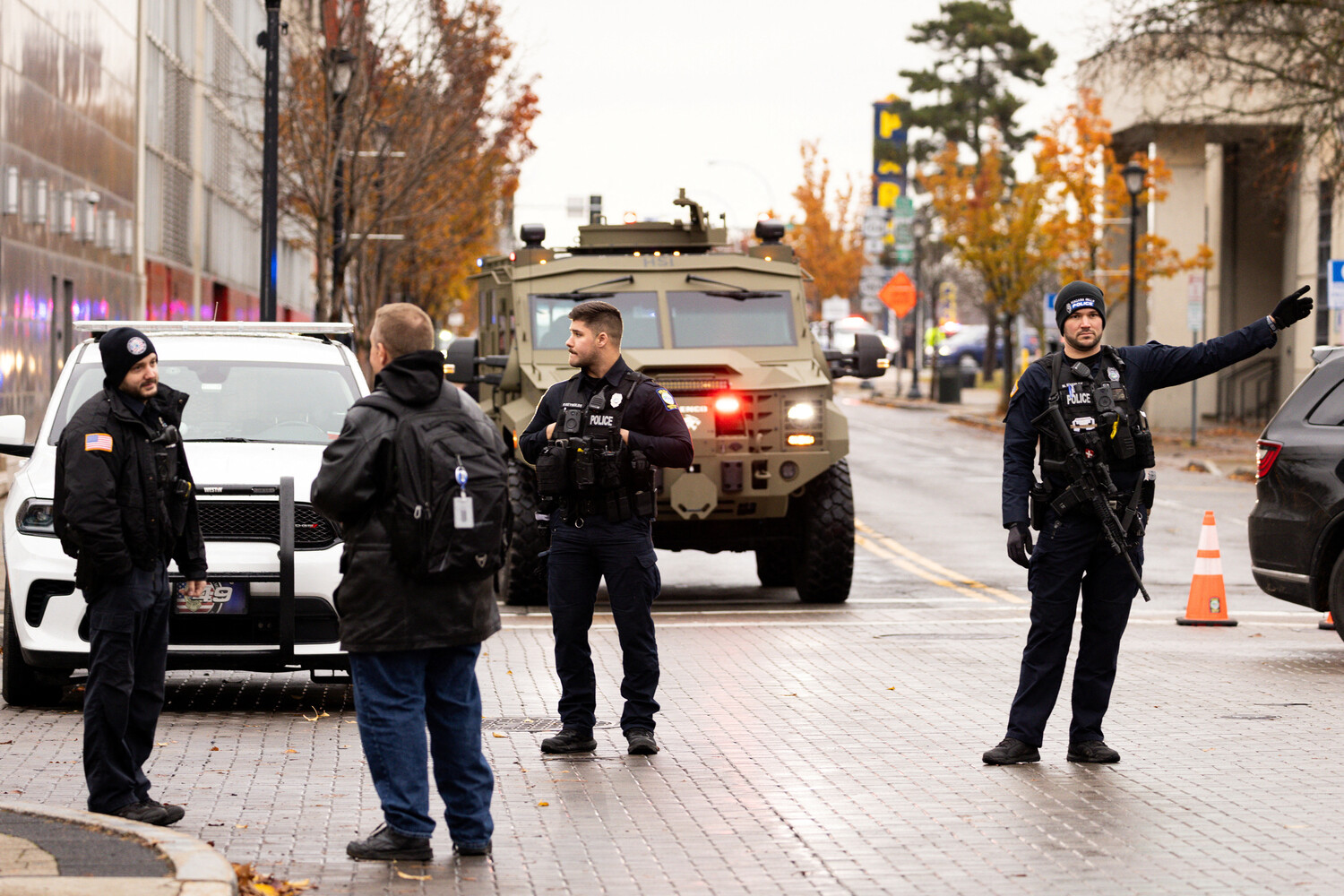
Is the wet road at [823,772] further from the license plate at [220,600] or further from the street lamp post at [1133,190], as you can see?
the street lamp post at [1133,190]

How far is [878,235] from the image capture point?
59219 millimetres


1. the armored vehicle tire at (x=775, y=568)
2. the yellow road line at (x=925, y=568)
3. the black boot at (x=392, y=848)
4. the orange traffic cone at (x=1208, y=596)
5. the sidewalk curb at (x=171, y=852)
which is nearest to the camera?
the sidewalk curb at (x=171, y=852)

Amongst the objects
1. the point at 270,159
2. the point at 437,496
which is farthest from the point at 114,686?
the point at 270,159

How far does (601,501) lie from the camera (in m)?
9.02

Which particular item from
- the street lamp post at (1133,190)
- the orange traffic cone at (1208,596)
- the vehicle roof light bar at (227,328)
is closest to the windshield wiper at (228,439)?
the vehicle roof light bar at (227,328)

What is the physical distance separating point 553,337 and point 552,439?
7.18 meters

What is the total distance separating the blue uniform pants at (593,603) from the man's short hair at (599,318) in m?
0.85

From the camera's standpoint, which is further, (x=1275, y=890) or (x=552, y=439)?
(x=552, y=439)

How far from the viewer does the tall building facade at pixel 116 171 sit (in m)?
26.4

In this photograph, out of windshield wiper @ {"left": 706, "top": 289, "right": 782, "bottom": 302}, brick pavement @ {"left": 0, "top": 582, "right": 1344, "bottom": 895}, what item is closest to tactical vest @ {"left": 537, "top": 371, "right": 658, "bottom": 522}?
brick pavement @ {"left": 0, "top": 582, "right": 1344, "bottom": 895}

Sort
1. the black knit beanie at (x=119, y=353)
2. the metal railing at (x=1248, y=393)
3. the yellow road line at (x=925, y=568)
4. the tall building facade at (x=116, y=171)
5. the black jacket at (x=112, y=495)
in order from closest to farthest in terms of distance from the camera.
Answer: the black jacket at (x=112, y=495) < the black knit beanie at (x=119, y=353) < the yellow road line at (x=925, y=568) < the tall building facade at (x=116, y=171) < the metal railing at (x=1248, y=393)

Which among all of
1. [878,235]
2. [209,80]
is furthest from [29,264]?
[878,235]

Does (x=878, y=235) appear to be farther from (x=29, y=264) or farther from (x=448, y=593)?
(x=448, y=593)

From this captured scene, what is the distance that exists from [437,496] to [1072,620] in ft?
11.1
